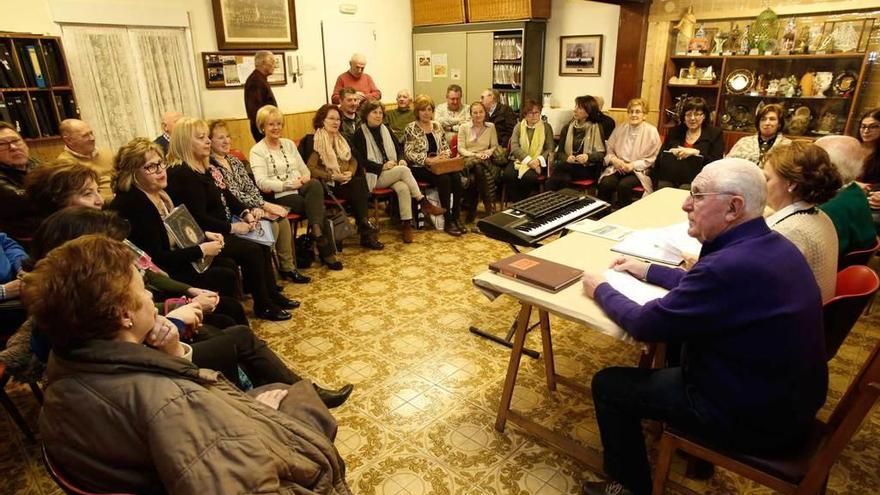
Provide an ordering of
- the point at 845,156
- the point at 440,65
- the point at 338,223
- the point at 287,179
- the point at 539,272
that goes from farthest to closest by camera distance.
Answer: the point at 440,65 → the point at 338,223 → the point at 287,179 → the point at 845,156 → the point at 539,272

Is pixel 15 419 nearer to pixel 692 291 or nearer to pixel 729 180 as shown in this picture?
pixel 692 291

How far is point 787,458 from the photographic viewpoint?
4.71ft

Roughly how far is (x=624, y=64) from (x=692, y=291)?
5017 mm

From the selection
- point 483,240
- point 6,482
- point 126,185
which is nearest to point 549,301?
point 126,185

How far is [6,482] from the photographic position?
6.74ft

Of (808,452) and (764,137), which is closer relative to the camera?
(808,452)

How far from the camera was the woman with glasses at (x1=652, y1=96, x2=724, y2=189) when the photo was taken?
174 inches

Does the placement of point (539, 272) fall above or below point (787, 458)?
above

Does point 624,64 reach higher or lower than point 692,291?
higher

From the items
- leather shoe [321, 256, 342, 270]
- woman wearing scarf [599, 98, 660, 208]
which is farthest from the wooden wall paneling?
leather shoe [321, 256, 342, 270]

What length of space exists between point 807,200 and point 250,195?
3191mm

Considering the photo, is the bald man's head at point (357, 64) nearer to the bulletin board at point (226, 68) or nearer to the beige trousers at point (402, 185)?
the bulletin board at point (226, 68)

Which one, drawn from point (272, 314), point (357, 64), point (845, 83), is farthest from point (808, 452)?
point (357, 64)

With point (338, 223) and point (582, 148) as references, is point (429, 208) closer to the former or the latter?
point (338, 223)
